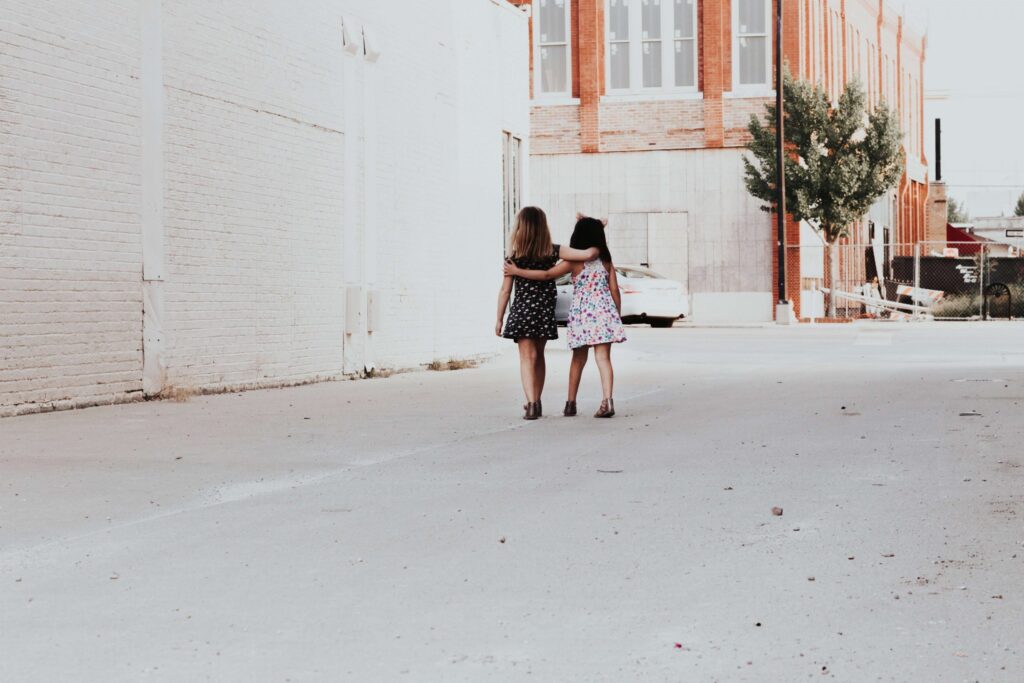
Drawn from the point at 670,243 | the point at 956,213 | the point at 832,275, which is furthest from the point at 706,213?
the point at 956,213

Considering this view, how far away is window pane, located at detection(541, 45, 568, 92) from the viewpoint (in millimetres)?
45438

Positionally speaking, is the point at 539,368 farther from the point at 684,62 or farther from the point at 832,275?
the point at 684,62

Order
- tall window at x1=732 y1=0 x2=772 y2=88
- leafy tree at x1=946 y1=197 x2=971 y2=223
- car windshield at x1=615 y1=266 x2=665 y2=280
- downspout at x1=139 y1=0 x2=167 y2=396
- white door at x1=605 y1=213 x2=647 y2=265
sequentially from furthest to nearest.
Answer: leafy tree at x1=946 y1=197 x2=971 y2=223 < white door at x1=605 y1=213 x2=647 y2=265 < tall window at x1=732 y1=0 x2=772 y2=88 < car windshield at x1=615 y1=266 x2=665 y2=280 < downspout at x1=139 y1=0 x2=167 y2=396

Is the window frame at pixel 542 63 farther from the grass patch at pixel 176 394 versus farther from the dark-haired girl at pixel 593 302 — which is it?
the dark-haired girl at pixel 593 302

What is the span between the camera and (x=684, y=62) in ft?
146

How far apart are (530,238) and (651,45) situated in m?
32.3

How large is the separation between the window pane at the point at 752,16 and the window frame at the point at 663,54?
48.3 inches

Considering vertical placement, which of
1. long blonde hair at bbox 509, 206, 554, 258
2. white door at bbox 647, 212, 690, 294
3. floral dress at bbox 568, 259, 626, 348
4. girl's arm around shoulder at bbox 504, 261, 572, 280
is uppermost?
white door at bbox 647, 212, 690, 294

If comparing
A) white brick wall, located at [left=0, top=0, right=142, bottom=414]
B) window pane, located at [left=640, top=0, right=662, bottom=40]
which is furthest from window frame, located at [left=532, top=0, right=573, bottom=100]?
white brick wall, located at [left=0, top=0, right=142, bottom=414]

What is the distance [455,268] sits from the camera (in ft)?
75.5

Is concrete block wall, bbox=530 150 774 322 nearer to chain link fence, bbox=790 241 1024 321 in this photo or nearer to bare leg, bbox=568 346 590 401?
chain link fence, bbox=790 241 1024 321

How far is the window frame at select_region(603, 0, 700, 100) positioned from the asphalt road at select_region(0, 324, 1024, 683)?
31.5m

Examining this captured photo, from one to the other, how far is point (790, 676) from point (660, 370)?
1601cm

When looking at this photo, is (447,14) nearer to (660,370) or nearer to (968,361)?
(660,370)
